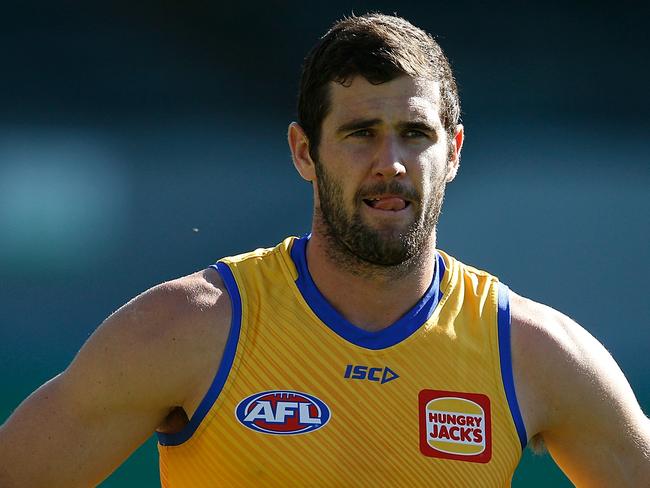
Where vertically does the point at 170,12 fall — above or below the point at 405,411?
above

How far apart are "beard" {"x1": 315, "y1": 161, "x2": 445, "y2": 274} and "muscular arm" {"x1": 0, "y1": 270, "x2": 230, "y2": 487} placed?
0.34 meters

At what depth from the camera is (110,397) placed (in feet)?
6.73

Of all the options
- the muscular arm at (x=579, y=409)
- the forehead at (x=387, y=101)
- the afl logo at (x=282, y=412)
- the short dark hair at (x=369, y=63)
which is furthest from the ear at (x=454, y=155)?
the afl logo at (x=282, y=412)

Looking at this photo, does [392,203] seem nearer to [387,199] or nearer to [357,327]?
[387,199]

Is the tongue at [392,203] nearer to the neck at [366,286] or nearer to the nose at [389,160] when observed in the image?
the nose at [389,160]

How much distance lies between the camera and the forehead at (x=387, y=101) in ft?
7.22

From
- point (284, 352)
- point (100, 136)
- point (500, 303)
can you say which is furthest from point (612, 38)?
point (284, 352)

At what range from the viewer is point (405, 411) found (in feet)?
7.22

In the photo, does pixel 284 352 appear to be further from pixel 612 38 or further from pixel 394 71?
pixel 612 38

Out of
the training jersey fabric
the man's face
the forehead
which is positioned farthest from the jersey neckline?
the forehead

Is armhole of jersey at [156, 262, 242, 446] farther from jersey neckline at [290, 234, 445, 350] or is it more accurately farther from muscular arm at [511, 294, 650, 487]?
muscular arm at [511, 294, 650, 487]

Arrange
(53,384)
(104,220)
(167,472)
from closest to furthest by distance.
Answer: (53,384) → (167,472) → (104,220)

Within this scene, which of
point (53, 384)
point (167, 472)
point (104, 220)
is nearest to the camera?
point (53, 384)

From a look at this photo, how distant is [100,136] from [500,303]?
3364 mm
